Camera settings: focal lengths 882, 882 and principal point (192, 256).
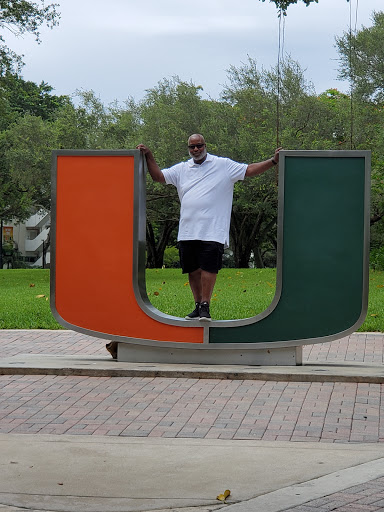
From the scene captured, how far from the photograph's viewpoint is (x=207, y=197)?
8.55 meters

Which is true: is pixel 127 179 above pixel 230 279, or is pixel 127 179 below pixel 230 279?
above

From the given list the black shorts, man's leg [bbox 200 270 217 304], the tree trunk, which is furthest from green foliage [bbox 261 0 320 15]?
the tree trunk

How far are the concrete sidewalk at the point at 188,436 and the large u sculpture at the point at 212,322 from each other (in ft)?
1.29

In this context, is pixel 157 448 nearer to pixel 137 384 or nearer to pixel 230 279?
pixel 137 384

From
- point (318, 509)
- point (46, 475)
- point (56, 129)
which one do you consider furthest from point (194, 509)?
point (56, 129)

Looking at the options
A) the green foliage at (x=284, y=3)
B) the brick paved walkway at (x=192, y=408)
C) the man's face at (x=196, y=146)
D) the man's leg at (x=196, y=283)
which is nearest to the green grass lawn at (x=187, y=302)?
the man's leg at (x=196, y=283)

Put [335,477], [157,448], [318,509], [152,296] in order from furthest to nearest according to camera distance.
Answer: [152,296]
[157,448]
[335,477]
[318,509]

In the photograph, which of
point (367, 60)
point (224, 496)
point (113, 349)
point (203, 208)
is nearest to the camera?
point (224, 496)

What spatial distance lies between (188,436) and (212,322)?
8.90ft

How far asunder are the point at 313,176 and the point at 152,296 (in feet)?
29.1

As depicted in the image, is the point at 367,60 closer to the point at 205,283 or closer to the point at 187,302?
the point at 187,302

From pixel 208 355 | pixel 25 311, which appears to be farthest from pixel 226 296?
pixel 208 355

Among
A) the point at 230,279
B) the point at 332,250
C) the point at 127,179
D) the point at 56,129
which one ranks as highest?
the point at 56,129

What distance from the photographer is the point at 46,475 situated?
484 cm
